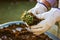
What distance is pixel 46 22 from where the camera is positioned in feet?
2.39

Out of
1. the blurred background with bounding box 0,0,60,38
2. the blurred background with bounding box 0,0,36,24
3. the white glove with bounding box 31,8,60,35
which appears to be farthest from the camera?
the blurred background with bounding box 0,0,36,24

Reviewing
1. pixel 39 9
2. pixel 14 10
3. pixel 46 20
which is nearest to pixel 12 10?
pixel 14 10

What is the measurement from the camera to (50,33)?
2.79ft

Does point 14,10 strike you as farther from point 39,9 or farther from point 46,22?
point 46,22

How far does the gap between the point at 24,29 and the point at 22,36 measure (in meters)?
0.04

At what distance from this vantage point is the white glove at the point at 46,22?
73cm

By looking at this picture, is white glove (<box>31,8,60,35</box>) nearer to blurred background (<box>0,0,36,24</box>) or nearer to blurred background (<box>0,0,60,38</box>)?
blurred background (<box>0,0,60,38</box>)

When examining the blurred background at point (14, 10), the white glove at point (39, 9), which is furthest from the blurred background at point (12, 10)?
the white glove at point (39, 9)

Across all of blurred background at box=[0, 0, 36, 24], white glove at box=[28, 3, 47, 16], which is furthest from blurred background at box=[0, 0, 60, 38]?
white glove at box=[28, 3, 47, 16]

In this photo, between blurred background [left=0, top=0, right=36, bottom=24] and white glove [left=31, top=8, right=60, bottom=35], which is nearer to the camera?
white glove [left=31, top=8, right=60, bottom=35]

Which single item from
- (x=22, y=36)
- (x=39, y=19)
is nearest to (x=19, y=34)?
(x=22, y=36)

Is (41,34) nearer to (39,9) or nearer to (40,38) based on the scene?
(40,38)

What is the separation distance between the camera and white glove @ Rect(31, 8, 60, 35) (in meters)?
0.73

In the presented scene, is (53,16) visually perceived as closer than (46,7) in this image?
Yes
